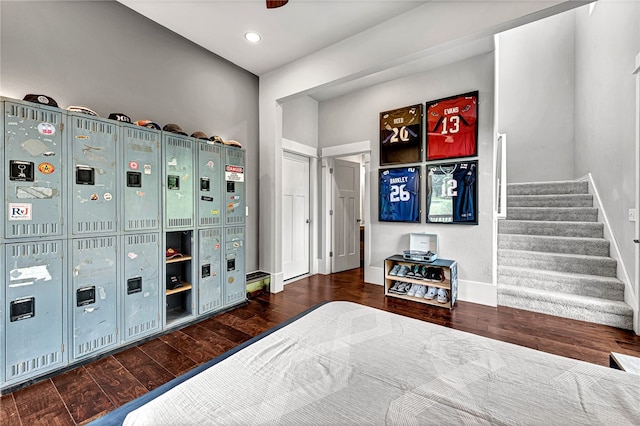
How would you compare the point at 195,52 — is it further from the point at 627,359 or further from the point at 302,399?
the point at 627,359

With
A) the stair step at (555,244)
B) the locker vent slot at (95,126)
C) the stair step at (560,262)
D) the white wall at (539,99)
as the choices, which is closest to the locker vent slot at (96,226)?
the locker vent slot at (95,126)

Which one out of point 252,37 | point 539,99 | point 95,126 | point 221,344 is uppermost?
point 539,99

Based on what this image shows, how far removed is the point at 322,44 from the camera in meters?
3.05

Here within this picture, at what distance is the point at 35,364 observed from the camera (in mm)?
1791

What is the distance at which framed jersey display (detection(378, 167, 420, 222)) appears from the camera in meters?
3.74

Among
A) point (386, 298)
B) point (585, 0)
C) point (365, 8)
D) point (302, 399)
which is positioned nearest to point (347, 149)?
point (365, 8)

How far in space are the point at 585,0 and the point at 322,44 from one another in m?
2.26

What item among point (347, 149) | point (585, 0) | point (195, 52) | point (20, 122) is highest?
point (195, 52)

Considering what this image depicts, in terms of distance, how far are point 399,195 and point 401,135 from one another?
88cm

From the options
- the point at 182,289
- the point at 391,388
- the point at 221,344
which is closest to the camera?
the point at 391,388

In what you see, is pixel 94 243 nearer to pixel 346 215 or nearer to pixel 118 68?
pixel 118 68

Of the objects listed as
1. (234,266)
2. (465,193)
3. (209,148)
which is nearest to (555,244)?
(465,193)

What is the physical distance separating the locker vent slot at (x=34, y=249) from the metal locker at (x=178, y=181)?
0.79 metres

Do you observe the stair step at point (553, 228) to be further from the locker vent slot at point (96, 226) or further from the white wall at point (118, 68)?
the locker vent slot at point (96, 226)
